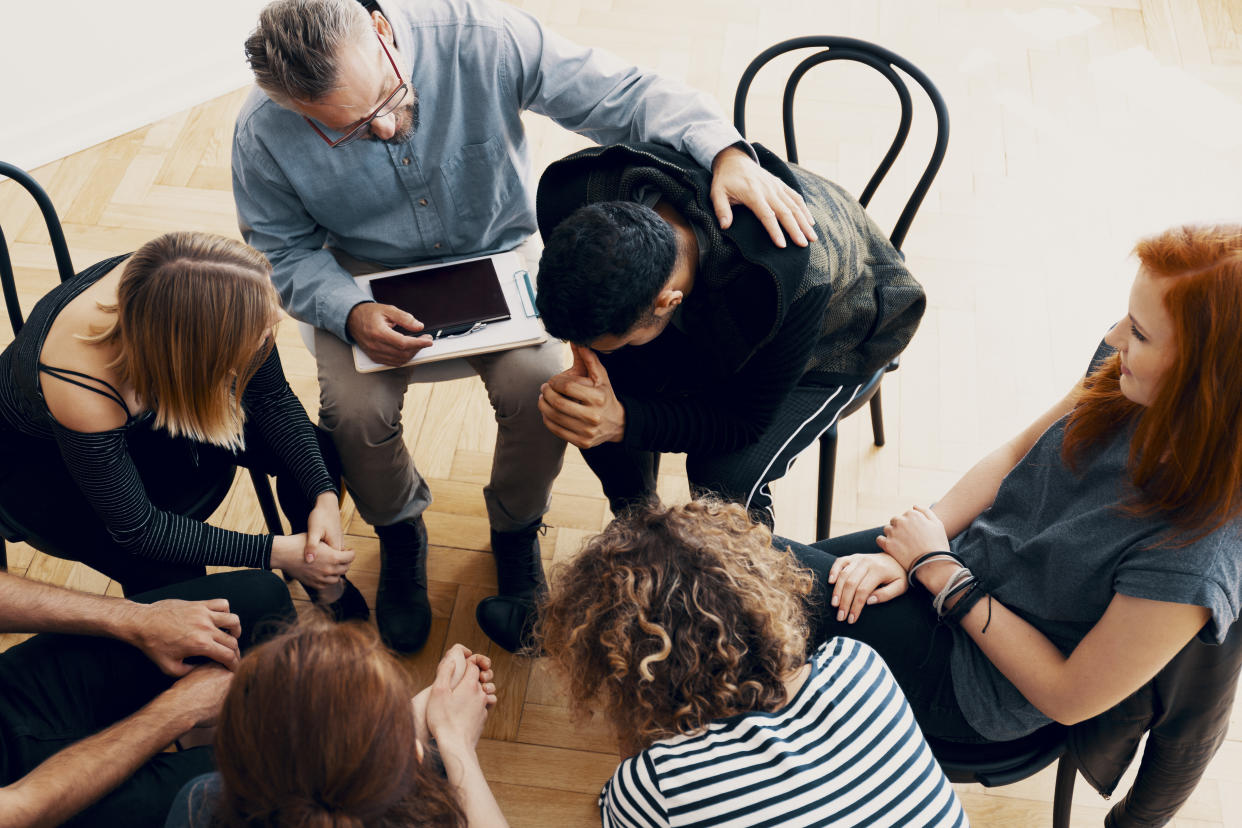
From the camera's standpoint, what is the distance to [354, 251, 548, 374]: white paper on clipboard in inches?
64.7

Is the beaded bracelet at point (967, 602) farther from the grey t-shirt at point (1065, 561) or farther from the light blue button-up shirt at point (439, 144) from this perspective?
the light blue button-up shirt at point (439, 144)

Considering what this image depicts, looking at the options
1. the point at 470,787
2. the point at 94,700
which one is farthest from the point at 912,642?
the point at 94,700

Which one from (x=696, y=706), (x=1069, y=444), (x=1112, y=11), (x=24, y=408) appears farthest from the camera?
(x=1112, y=11)

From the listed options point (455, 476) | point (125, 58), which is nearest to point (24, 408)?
point (455, 476)

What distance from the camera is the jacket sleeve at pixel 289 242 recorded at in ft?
5.47

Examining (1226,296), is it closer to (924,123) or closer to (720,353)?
(720,353)

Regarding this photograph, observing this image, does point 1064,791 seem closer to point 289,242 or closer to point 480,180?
point 480,180

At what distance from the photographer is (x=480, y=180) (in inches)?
69.4

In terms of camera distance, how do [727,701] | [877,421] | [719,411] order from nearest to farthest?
1. [727,701]
2. [719,411]
3. [877,421]

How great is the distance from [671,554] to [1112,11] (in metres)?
2.94

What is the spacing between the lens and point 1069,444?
4.32 feet

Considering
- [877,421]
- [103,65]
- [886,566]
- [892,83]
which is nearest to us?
[886,566]

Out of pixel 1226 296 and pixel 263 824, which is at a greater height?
pixel 1226 296

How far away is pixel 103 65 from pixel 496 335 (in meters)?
1.95
